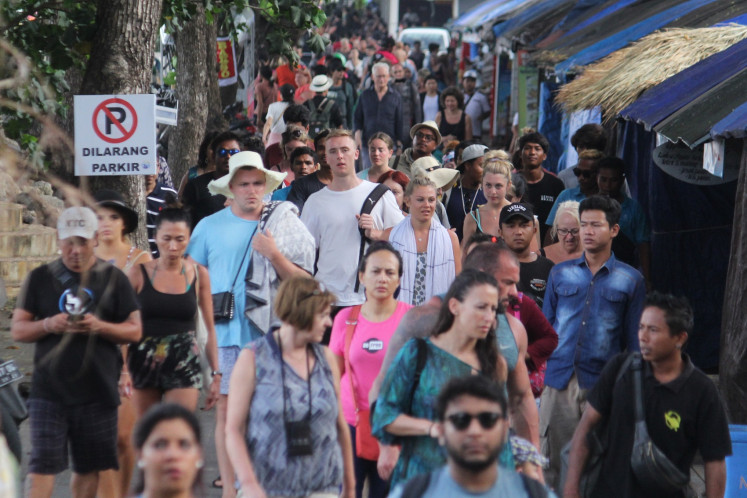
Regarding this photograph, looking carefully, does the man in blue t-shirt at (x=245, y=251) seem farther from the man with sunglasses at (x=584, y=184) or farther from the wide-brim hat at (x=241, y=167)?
the man with sunglasses at (x=584, y=184)

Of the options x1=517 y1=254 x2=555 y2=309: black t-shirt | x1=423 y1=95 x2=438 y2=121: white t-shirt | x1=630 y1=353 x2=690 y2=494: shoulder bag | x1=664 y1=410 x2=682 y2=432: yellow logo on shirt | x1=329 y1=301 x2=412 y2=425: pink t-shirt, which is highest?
x1=423 y1=95 x2=438 y2=121: white t-shirt

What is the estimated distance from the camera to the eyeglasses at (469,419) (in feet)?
12.6

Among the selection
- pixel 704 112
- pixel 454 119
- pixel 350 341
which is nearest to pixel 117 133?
pixel 350 341

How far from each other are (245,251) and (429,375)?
265 centimetres

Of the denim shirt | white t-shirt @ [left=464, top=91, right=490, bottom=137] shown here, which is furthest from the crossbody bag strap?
white t-shirt @ [left=464, top=91, right=490, bottom=137]

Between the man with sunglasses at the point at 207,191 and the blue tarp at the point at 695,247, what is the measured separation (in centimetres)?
357

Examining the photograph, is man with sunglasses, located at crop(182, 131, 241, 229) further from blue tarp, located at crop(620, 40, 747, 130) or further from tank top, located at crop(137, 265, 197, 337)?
blue tarp, located at crop(620, 40, 747, 130)

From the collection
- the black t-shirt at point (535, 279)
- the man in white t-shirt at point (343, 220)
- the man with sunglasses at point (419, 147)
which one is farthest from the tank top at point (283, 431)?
the man with sunglasses at point (419, 147)

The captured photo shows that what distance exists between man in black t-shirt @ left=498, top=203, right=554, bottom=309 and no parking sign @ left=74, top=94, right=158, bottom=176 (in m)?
2.86

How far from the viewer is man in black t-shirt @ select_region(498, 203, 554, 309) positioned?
24.8 ft

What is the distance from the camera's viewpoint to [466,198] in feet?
33.2

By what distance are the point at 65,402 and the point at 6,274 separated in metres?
7.83

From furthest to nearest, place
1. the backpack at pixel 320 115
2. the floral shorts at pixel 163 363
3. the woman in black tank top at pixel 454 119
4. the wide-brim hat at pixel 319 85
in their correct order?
the woman in black tank top at pixel 454 119, the wide-brim hat at pixel 319 85, the backpack at pixel 320 115, the floral shorts at pixel 163 363

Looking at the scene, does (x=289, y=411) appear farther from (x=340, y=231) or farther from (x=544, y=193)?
(x=544, y=193)
